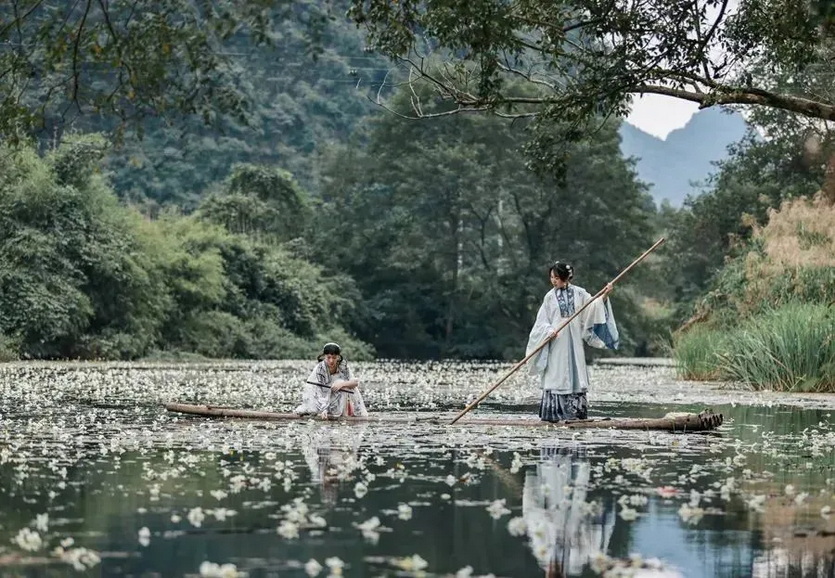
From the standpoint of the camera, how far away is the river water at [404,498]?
7.72 m

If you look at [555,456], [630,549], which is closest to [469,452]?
[555,456]

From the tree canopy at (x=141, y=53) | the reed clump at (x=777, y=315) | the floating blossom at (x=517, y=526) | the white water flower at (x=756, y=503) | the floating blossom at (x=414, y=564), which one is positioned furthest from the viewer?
the reed clump at (x=777, y=315)

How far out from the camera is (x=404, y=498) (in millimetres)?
10414

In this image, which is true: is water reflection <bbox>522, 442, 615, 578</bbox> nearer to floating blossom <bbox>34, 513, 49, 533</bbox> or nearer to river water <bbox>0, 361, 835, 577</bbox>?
river water <bbox>0, 361, 835, 577</bbox>

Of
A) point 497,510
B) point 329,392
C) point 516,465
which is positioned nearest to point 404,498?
point 497,510

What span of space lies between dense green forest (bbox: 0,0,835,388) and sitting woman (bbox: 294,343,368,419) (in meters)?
4.00

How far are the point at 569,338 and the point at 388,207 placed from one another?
2213 inches

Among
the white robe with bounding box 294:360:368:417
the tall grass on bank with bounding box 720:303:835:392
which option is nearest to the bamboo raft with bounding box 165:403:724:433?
the white robe with bounding box 294:360:368:417

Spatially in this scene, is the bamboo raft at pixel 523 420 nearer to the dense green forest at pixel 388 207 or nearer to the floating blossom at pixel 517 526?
the dense green forest at pixel 388 207

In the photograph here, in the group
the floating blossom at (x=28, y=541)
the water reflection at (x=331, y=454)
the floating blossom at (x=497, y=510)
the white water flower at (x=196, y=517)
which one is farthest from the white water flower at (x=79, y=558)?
the floating blossom at (x=497, y=510)

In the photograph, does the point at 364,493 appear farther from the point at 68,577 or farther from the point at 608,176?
the point at 608,176

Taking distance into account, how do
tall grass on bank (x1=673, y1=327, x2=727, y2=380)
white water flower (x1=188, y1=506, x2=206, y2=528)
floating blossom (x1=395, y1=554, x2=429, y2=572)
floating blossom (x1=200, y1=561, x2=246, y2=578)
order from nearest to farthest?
floating blossom (x1=200, y1=561, x2=246, y2=578)
floating blossom (x1=395, y1=554, x2=429, y2=572)
white water flower (x1=188, y1=506, x2=206, y2=528)
tall grass on bank (x1=673, y1=327, x2=727, y2=380)

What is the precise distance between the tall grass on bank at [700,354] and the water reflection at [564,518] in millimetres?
20681

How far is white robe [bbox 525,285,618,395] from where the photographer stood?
1809 centimetres
